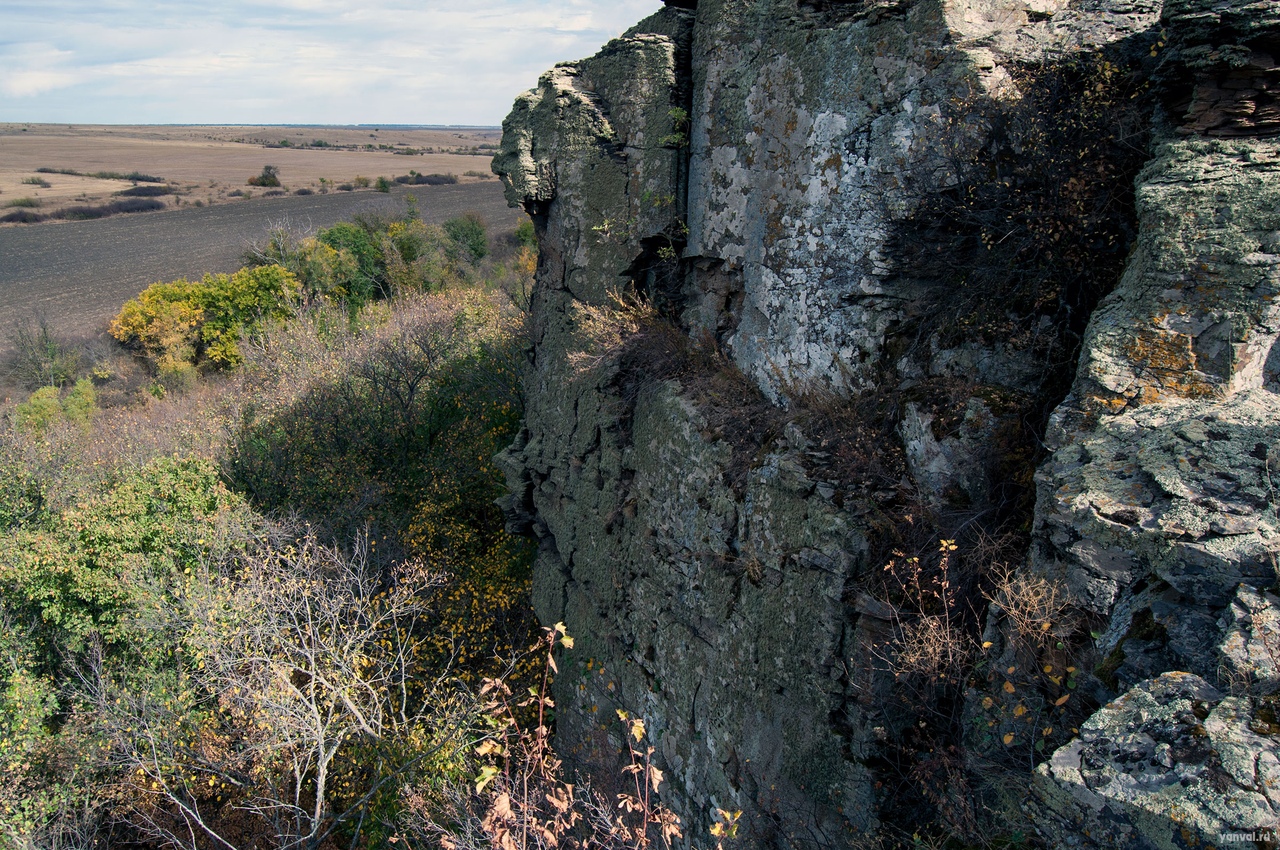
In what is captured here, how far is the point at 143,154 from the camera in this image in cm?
9656

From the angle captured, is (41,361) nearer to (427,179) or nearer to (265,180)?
(265,180)

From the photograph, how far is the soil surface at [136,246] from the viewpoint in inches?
1348

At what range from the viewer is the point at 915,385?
5121 millimetres

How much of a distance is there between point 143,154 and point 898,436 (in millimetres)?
117789

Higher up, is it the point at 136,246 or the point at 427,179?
the point at 427,179

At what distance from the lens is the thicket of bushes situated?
8648 millimetres

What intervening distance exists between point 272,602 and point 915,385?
8.45 meters

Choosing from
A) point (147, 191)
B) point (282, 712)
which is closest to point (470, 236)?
point (282, 712)

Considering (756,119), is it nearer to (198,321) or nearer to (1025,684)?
(1025,684)

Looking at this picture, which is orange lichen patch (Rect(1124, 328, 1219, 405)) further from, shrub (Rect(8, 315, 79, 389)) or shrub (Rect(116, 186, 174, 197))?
shrub (Rect(116, 186, 174, 197))

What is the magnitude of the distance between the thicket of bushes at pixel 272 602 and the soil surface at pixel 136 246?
1909 centimetres

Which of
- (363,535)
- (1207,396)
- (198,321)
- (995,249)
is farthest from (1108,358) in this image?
(198,321)

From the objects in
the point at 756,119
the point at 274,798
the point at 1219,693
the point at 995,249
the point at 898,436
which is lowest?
the point at 274,798

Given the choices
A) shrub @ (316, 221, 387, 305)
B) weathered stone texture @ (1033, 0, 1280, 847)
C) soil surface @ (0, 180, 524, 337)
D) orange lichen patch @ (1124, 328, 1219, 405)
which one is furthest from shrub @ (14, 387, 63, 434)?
orange lichen patch @ (1124, 328, 1219, 405)
